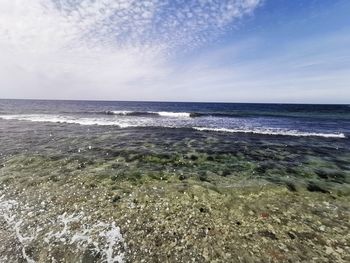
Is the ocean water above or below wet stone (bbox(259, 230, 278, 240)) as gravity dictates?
below

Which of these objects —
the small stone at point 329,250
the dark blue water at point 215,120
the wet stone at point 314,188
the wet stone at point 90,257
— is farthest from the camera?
the dark blue water at point 215,120

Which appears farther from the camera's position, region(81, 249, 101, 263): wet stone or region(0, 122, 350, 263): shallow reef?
region(0, 122, 350, 263): shallow reef

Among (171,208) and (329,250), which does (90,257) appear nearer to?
(171,208)

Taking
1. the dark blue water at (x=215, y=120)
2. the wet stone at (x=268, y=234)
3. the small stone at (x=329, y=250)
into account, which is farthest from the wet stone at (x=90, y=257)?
the dark blue water at (x=215, y=120)

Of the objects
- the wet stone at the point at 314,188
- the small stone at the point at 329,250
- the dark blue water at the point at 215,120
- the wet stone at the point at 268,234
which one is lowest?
the dark blue water at the point at 215,120

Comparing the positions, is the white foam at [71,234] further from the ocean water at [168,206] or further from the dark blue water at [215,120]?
the dark blue water at [215,120]

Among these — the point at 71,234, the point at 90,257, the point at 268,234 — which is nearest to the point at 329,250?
the point at 268,234

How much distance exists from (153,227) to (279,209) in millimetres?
3763

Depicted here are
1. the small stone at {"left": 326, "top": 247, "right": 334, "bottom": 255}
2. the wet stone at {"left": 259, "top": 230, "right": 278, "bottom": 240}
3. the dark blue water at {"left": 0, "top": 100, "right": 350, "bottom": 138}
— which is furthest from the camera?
the dark blue water at {"left": 0, "top": 100, "right": 350, "bottom": 138}

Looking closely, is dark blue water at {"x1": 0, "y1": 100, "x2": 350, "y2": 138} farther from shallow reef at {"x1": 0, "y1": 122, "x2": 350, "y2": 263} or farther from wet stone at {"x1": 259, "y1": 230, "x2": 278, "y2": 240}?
wet stone at {"x1": 259, "y1": 230, "x2": 278, "y2": 240}

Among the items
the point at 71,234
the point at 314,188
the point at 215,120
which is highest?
the point at 71,234

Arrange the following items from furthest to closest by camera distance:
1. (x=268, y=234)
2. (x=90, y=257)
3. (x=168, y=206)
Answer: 1. (x=168, y=206)
2. (x=268, y=234)
3. (x=90, y=257)

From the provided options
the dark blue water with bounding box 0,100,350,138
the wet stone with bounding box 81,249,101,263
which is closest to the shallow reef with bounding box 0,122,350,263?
the wet stone with bounding box 81,249,101,263

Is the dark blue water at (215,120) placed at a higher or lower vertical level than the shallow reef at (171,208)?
lower
